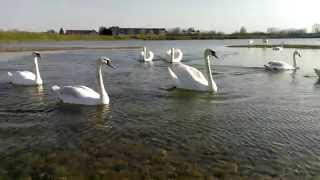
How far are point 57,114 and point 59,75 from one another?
10916 millimetres

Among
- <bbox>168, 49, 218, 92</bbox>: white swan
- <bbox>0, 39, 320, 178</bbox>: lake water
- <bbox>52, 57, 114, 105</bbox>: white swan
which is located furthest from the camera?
<bbox>168, 49, 218, 92</bbox>: white swan

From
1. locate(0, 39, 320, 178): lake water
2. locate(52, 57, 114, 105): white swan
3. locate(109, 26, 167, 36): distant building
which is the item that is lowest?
locate(0, 39, 320, 178): lake water

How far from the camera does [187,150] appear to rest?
881 centimetres

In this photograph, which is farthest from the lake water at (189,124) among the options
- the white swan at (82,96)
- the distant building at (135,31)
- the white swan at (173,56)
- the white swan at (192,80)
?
the distant building at (135,31)

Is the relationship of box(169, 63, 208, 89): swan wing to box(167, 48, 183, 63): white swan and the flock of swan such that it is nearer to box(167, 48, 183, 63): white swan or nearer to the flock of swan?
the flock of swan

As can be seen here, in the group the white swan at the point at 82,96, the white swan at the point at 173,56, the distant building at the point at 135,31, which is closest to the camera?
the white swan at the point at 82,96

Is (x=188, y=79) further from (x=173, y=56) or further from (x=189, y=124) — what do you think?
(x=173, y=56)

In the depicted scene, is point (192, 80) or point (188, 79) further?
point (188, 79)

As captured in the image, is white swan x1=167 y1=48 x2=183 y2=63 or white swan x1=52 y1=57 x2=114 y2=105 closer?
white swan x1=52 y1=57 x2=114 y2=105

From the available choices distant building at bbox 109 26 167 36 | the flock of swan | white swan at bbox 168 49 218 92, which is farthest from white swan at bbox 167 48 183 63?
distant building at bbox 109 26 167 36

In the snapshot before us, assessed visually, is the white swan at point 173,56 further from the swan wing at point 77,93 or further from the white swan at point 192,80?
the swan wing at point 77,93

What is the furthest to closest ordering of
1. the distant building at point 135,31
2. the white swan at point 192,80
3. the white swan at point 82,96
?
1. the distant building at point 135,31
2. the white swan at point 192,80
3. the white swan at point 82,96

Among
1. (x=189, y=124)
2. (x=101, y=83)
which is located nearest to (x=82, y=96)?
(x=101, y=83)

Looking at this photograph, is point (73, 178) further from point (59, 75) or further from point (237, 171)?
point (59, 75)
